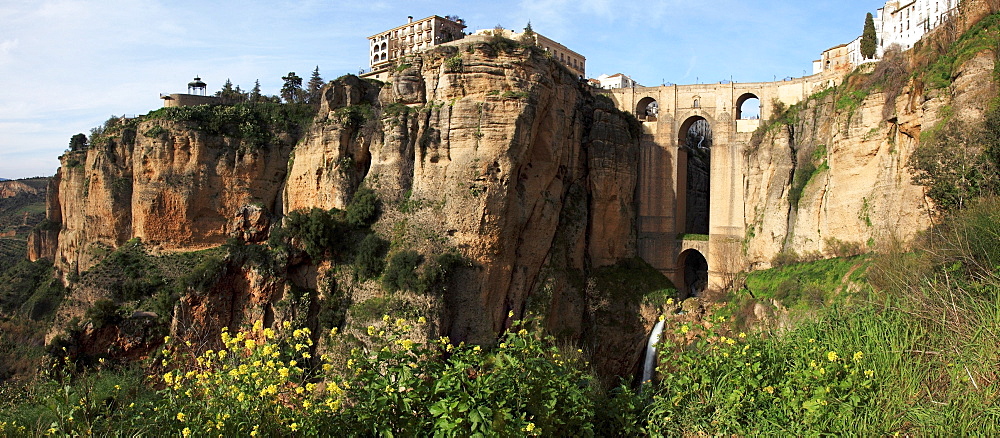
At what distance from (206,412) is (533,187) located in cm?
1998

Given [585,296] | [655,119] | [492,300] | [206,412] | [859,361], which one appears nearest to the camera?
[206,412]

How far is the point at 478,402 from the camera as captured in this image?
19.6ft

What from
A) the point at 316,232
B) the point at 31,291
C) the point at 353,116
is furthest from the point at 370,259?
the point at 31,291

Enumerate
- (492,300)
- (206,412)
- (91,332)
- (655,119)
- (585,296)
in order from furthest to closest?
(655,119) < (585,296) < (492,300) < (91,332) < (206,412)

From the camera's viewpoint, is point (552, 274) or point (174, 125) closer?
point (552, 274)

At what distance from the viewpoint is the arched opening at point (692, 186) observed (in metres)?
31.5

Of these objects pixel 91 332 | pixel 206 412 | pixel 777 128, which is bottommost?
pixel 91 332

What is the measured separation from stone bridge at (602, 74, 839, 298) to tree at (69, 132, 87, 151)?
91.5 feet

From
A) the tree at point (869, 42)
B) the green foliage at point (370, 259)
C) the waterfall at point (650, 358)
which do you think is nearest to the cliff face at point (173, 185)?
the green foliage at point (370, 259)

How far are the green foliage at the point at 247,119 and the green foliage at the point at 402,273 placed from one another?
35.0ft

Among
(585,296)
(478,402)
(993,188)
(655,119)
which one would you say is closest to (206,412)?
(478,402)

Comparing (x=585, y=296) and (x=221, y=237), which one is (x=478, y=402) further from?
(x=221, y=237)

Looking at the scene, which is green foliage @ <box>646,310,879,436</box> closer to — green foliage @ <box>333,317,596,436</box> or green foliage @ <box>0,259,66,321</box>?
green foliage @ <box>333,317,596,436</box>

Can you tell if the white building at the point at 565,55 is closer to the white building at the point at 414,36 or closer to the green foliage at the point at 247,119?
the white building at the point at 414,36
